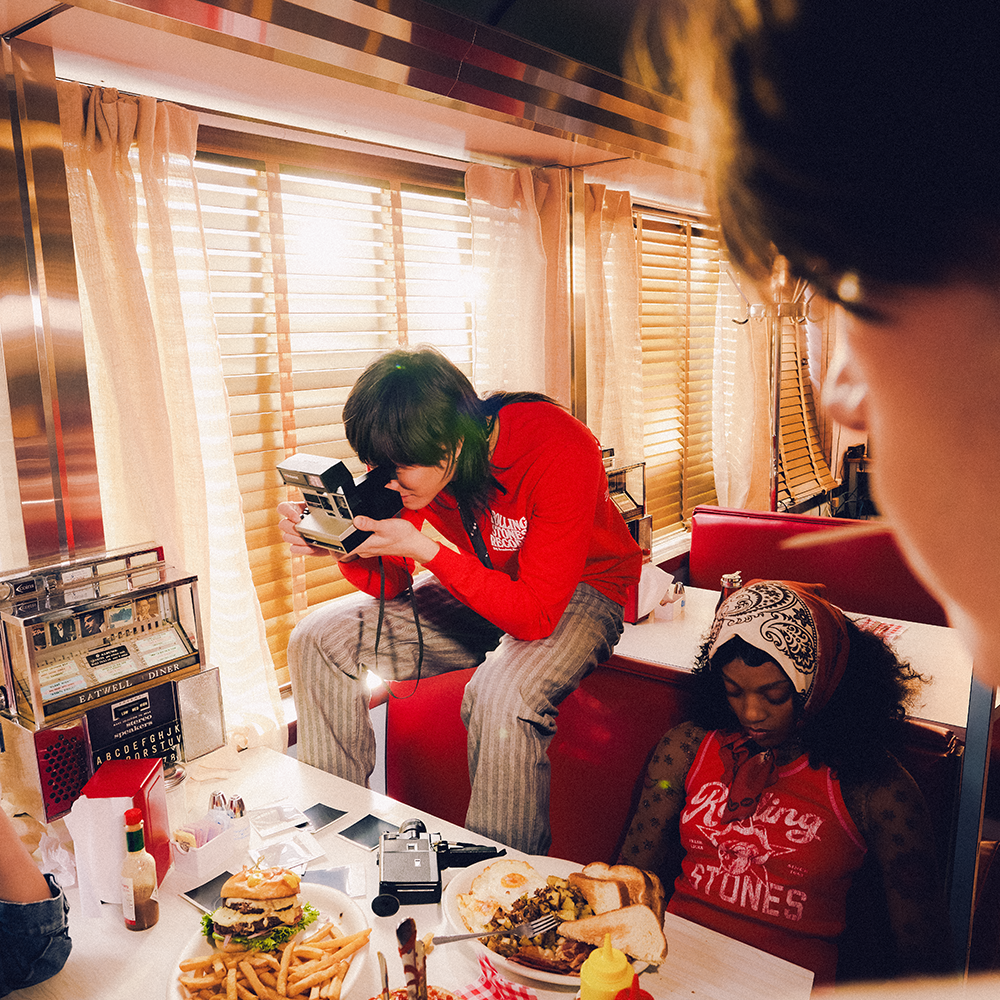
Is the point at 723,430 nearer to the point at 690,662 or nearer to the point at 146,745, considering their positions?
the point at 690,662

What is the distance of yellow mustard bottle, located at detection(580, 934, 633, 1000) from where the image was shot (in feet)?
2.59

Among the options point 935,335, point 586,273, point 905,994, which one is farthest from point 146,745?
point 586,273

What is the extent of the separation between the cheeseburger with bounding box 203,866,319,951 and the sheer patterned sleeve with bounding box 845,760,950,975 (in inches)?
35.5

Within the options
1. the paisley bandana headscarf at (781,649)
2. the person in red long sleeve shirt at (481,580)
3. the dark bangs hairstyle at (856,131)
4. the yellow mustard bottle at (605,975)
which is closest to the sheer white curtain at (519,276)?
the person in red long sleeve shirt at (481,580)

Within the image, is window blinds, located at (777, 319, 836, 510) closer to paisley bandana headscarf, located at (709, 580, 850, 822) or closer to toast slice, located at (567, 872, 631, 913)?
paisley bandana headscarf, located at (709, 580, 850, 822)

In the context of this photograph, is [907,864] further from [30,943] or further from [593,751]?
[30,943]

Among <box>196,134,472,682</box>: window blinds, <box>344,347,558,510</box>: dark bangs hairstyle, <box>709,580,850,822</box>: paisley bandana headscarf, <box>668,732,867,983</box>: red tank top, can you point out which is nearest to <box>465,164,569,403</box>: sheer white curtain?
<box>196,134,472,682</box>: window blinds

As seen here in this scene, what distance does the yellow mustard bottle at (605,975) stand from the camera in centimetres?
79

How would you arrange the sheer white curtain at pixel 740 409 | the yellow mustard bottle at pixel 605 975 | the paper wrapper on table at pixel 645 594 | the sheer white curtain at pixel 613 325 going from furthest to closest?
the sheer white curtain at pixel 740 409
the sheer white curtain at pixel 613 325
the paper wrapper on table at pixel 645 594
the yellow mustard bottle at pixel 605 975

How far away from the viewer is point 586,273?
10.2 ft

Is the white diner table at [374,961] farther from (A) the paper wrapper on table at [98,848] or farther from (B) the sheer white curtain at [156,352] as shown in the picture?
(B) the sheer white curtain at [156,352]

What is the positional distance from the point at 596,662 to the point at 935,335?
5.18 ft

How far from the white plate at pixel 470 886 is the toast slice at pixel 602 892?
0.26 ft

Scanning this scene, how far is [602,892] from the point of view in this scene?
3.28 ft
